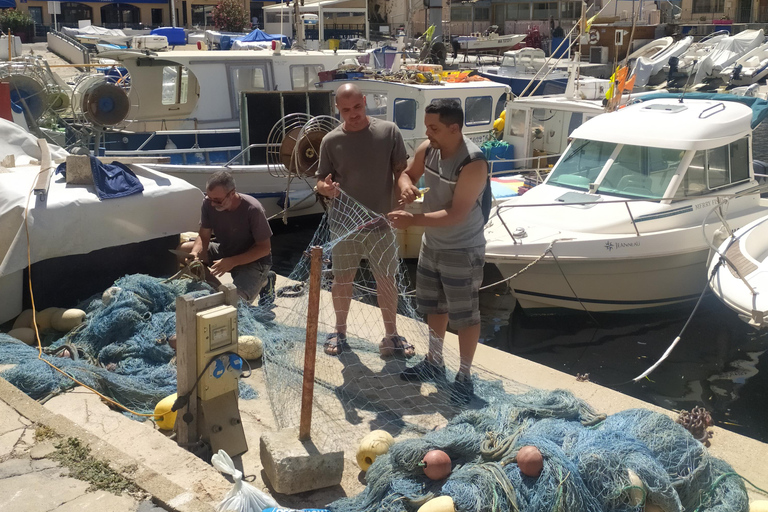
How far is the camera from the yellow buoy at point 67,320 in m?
5.51

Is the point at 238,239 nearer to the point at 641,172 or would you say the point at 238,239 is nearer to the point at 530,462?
the point at 530,462

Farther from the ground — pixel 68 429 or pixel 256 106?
pixel 256 106

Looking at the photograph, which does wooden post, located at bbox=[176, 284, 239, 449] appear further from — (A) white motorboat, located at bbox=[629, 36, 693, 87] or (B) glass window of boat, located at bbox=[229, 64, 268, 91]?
(A) white motorboat, located at bbox=[629, 36, 693, 87]

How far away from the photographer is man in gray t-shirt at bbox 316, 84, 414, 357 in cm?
489

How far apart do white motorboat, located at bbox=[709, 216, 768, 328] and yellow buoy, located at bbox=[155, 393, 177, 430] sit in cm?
518

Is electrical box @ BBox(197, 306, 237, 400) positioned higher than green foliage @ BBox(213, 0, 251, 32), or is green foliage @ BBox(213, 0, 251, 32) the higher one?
green foliage @ BBox(213, 0, 251, 32)

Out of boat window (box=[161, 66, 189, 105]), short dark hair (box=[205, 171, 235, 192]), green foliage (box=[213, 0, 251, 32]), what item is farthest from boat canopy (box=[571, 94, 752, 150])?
green foliage (box=[213, 0, 251, 32])

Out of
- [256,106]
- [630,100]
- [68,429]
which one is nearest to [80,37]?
[256,106]

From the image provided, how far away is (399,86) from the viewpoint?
11633 millimetres

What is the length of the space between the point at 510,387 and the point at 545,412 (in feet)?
3.54

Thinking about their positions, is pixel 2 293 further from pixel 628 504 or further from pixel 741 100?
pixel 741 100

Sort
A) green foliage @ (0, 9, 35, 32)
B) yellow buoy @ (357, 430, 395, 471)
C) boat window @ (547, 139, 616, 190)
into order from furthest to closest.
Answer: green foliage @ (0, 9, 35, 32) < boat window @ (547, 139, 616, 190) < yellow buoy @ (357, 430, 395, 471)

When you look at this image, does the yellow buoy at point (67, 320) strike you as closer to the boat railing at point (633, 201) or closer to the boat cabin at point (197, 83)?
the boat railing at point (633, 201)

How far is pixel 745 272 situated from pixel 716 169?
1832 mm
